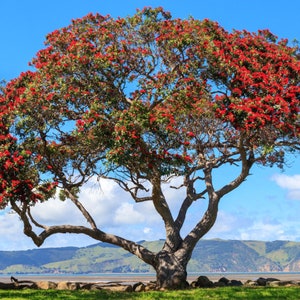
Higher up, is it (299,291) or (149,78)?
(149,78)

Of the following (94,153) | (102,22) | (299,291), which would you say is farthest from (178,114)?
(299,291)

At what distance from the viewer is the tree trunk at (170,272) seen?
111 feet

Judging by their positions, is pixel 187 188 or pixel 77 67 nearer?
pixel 77 67

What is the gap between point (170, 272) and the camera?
34.1 m

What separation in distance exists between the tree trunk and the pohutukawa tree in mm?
66

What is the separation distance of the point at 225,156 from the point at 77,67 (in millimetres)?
12499

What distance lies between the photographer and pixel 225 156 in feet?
121

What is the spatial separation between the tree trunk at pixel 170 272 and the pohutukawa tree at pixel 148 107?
7cm

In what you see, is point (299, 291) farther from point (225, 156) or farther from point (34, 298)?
point (34, 298)

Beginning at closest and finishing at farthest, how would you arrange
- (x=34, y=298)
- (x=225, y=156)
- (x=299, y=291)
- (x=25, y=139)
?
1. (x=34, y=298)
2. (x=299, y=291)
3. (x=25, y=139)
4. (x=225, y=156)

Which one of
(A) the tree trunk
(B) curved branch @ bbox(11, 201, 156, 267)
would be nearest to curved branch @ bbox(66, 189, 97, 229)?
(B) curved branch @ bbox(11, 201, 156, 267)

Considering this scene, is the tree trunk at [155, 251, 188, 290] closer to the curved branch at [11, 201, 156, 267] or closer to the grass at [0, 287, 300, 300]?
the curved branch at [11, 201, 156, 267]

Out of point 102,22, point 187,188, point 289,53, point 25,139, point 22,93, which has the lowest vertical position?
point 187,188

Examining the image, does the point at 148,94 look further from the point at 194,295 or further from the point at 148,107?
the point at 194,295
